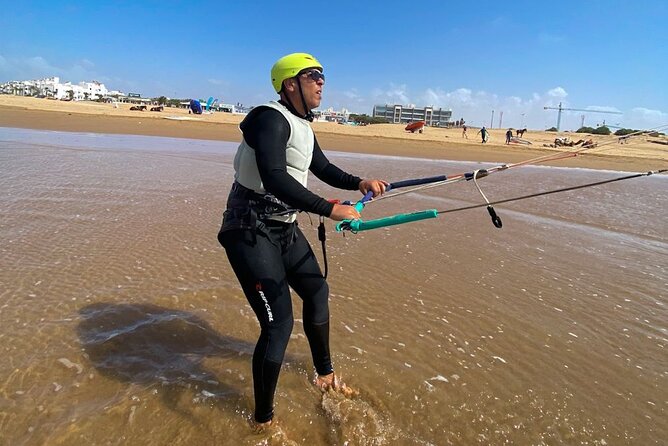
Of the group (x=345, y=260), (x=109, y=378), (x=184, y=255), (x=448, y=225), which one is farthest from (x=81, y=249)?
(x=448, y=225)

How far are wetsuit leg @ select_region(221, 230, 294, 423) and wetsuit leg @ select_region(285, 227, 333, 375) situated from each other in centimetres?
21

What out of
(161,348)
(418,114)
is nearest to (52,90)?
(418,114)

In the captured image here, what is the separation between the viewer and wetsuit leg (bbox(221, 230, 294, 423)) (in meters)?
2.81

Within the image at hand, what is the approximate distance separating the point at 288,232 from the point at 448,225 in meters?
6.04

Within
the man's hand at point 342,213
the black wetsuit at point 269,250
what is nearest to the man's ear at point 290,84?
the black wetsuit at point 269,250

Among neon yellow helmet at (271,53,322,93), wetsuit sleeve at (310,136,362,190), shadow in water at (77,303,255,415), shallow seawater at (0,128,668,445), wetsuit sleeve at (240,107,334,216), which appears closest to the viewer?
wetsuit sleeve at (240,107,334,216)

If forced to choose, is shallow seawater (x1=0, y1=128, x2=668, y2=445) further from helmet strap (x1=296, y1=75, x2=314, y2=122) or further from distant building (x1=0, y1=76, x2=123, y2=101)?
distant building (x1=0, y1=76, x2=123, y2=101)

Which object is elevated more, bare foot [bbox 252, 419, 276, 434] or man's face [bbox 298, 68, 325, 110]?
man's face [bbox 298, 68, 325, 110]

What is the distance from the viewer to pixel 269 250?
114 inches

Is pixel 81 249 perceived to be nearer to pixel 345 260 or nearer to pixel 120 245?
pixel 120 245

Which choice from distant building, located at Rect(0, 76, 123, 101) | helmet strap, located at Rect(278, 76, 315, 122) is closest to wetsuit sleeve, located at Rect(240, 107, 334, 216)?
helmet strap, located at Rect(278, 76, 315, 122)

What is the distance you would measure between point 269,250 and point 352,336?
1.75 metres

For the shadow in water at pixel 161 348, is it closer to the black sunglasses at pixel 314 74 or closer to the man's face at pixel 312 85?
the man's face at pixel 312 85

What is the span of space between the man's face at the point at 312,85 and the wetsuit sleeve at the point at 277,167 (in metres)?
0.38
